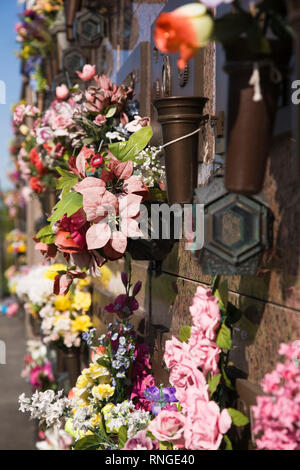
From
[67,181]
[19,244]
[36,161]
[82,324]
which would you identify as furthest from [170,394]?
A: [19,244]

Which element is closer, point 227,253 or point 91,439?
point 227,253

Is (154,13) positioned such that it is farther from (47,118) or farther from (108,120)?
(47,118)

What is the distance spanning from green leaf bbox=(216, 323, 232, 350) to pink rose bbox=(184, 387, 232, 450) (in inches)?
6.1

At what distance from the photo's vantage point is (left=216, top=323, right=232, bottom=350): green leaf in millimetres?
1683

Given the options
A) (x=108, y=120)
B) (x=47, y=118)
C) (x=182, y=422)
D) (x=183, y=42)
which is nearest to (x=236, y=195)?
(x=183, y=42)

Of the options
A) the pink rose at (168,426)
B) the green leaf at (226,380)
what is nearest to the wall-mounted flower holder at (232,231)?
the green leaf at (226,380)

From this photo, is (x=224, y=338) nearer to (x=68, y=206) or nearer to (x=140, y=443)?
(x=140, y=443)

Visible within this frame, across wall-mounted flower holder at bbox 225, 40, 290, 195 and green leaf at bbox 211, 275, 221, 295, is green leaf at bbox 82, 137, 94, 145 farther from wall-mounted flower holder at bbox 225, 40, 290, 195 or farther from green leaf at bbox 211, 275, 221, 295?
wall-mounted flower holder at bbox 225, 40, 290, 195

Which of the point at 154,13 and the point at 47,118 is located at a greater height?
the point at 154,13

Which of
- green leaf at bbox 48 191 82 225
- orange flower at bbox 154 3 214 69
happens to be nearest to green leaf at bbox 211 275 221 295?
green leaf at bbox 48 191 82 225

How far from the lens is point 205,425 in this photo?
5.29ft

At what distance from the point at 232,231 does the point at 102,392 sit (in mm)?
1172

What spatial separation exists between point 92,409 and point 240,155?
4.64ft

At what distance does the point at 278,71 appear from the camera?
1458 millimetres
